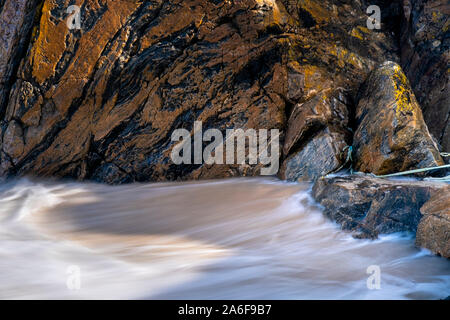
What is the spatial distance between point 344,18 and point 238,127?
7.56 feet

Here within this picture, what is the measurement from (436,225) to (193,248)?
6.00 ft

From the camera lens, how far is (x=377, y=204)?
288cm

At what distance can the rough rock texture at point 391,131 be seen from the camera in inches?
146

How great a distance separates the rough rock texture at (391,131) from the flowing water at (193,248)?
36.4 inches

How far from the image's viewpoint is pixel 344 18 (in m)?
5.06

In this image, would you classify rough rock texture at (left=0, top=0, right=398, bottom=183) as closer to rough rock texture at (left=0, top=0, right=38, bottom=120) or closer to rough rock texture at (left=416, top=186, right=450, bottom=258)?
rough rock texture at (left=0, top=0, right=38, bottom=120)

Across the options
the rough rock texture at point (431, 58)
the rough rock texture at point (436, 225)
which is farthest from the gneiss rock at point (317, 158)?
the rough rock texture at point (431, 58)

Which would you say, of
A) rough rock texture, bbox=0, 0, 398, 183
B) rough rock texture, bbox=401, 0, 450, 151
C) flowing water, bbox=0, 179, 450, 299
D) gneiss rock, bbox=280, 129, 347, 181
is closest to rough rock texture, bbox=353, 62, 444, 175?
gneiss rock, bbox=280, 129, 347, 181

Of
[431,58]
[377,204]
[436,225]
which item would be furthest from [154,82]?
[431,58]

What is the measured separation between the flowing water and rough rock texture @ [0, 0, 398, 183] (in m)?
0.46

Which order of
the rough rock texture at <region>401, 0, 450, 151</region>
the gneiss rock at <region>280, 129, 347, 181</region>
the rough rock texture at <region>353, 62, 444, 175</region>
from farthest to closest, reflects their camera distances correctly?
1. the rough rock texture at <region>401, 0, 450, 151</region>
2. the gneiss rock at <region>280, 129, 347, 181</region>
3. the rough rock texture at <region>353, 62, 444, 175</region>

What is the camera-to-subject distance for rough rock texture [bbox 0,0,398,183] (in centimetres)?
436

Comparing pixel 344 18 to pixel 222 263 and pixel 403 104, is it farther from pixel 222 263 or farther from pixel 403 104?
pixel 222 263

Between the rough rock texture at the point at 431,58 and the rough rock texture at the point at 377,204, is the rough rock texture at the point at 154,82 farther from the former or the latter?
the rough rock texture at the point at 377,204
